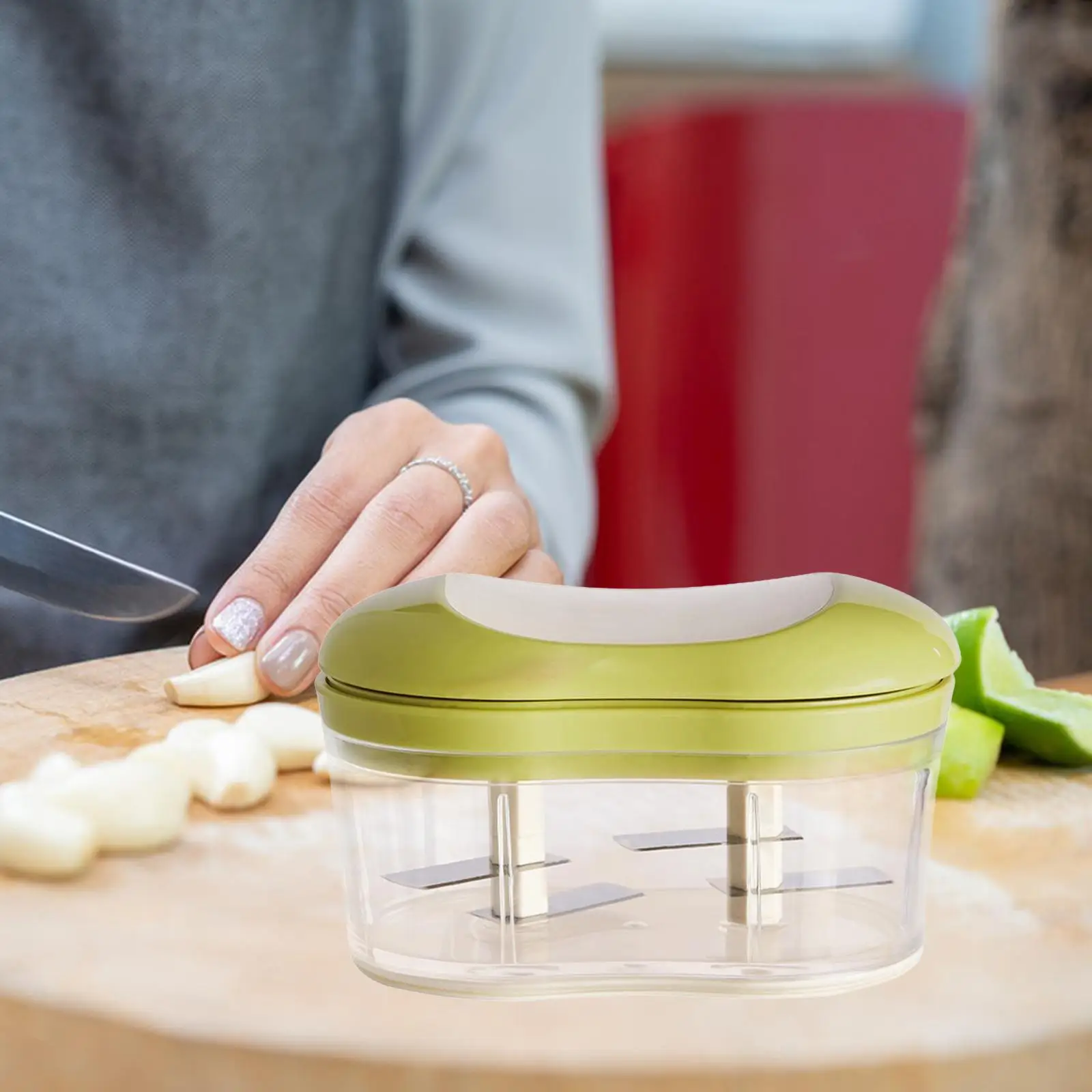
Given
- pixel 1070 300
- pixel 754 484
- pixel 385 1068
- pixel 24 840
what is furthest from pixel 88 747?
pixel 754 484

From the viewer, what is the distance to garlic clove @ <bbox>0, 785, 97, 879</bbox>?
33 centimetres

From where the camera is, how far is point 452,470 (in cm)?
56

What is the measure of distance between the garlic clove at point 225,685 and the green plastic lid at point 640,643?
0.18 meters

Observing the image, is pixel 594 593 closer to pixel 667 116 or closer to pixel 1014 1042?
Answer: pixel 1014 1042

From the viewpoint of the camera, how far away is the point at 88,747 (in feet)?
1.45

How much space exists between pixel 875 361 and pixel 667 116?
0.32m

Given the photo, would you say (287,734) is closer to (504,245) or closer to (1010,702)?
(1010,702)

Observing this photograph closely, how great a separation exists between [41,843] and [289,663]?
0.49 ft

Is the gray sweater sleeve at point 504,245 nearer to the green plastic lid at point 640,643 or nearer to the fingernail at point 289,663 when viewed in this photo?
the fingernail at point 289,663

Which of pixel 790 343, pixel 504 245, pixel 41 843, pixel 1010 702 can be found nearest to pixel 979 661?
pixel 1010 702

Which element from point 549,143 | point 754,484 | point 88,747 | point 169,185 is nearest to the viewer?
point 88,747

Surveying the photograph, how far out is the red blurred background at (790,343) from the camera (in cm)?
149

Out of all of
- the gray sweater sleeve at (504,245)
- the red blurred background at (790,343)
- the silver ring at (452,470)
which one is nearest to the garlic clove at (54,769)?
the silver ring at (452,470)

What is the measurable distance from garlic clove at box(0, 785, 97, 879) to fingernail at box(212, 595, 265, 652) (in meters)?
0.15
